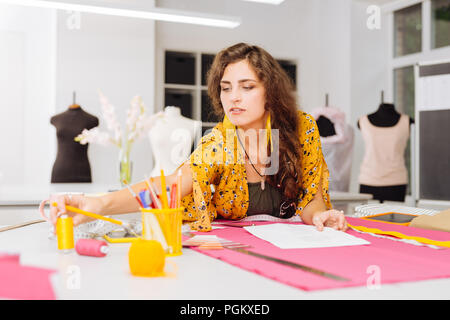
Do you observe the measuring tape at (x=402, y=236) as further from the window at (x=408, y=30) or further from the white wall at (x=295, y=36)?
the window at (x=408, y=30)

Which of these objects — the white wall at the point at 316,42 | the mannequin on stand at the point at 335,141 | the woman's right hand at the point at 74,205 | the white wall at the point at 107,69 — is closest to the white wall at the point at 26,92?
the white wall at the point at 107,69

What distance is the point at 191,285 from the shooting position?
28.5 inches

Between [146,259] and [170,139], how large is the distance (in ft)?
11.2

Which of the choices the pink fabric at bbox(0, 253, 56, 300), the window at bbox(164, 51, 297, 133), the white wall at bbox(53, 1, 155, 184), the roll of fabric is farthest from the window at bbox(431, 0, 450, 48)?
the pink fabric at bbox(0, 253, 56, 300)

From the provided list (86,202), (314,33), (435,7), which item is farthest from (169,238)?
(314,33)

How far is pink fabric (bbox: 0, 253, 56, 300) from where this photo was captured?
0.66 metres

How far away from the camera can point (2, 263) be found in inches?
29.1

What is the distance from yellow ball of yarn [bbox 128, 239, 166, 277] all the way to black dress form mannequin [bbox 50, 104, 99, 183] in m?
3.46

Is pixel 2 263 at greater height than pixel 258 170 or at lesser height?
lesser

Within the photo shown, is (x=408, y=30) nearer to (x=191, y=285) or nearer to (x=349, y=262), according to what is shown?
(x=349, y=262)

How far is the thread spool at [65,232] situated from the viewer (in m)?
1.00

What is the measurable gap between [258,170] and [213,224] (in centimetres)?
31

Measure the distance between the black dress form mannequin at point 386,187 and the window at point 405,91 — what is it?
1.24 meters
